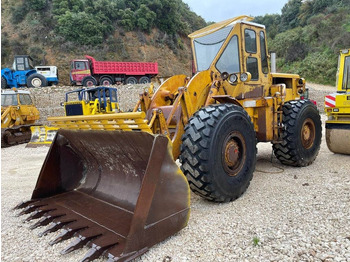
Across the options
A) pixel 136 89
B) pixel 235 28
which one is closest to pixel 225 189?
pixel 235 28

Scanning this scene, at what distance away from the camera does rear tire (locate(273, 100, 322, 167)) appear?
4.64 m

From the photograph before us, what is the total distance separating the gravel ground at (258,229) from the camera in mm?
2268

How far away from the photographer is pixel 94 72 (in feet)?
71.1

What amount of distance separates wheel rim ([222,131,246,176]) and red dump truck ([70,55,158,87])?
1911 centimetres

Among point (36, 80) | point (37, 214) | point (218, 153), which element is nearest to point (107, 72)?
point (36, 80)

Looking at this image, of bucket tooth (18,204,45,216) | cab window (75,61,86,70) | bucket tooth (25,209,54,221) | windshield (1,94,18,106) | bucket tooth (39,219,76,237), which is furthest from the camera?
cab window (75,61,86,70)

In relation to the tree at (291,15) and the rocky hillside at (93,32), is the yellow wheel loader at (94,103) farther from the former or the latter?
the tree at (291,15)

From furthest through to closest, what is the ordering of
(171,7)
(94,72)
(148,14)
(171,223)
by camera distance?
(171,7) < (148,14) < (94,72) < (171,223)

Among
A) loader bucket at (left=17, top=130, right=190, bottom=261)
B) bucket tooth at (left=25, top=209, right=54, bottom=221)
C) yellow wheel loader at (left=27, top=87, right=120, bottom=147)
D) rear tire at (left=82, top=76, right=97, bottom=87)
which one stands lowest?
bucket tooth at (left=25, top=209, right=54, bottom=221)

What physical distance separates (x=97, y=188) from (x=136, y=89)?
54.9 feet

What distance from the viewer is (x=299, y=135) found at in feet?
15.4

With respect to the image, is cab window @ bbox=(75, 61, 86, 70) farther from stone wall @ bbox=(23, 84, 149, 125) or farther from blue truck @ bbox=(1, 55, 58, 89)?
stone wall @ bbox=(23, 84, 149, 125)

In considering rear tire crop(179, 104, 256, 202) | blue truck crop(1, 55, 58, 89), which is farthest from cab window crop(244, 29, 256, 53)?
blue truck crop(1, 55, 58, 89)

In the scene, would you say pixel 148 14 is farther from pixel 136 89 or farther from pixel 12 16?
pixel 136 89
